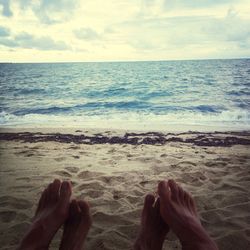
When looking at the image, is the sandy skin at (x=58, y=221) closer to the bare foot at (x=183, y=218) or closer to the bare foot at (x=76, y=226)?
the bare foot at (x=76, y=226)

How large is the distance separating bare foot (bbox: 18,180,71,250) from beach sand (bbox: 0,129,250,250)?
8.3 inches

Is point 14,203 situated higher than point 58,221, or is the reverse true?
point 58,221

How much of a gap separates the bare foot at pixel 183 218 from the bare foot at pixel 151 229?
7 cm

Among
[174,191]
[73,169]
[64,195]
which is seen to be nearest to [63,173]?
[73,169]

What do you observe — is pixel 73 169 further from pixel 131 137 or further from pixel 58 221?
pixel 131 137

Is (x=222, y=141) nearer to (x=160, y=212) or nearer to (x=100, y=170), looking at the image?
(x=100, y=170)

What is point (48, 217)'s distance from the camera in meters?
1.78

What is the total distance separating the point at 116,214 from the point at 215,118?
6284mm

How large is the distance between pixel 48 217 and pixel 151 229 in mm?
554

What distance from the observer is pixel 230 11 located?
40.2 feet

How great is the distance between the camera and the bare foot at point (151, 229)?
1.70m

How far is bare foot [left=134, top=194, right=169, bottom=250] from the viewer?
170 centimetres

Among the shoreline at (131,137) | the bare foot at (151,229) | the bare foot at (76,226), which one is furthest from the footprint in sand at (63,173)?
the shoreline at (131,137)

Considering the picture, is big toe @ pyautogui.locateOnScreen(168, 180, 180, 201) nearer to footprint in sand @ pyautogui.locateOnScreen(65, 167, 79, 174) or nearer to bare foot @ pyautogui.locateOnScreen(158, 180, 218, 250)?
bare foot @ pyautogui.locateOnScreen(158, 180, 218, 250)
